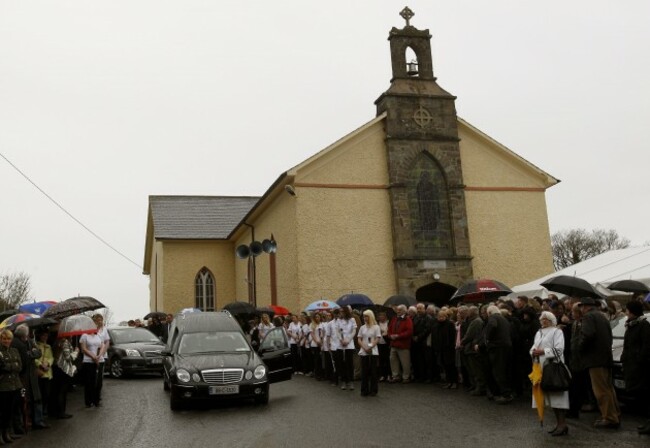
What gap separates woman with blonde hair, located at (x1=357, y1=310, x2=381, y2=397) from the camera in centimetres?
1413

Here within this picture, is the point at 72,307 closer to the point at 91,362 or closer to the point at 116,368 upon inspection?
the point at 91,362

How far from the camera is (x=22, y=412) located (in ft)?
37.5

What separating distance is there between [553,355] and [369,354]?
5324 millimetres

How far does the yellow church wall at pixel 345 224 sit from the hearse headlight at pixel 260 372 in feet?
40.7

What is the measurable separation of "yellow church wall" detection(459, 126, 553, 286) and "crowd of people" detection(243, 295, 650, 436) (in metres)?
10.5

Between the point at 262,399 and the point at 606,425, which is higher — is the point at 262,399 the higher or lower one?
the higher one

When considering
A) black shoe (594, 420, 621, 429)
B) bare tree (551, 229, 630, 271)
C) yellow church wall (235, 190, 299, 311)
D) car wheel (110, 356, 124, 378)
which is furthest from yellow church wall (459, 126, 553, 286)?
bare tree (551, 229, 630, 271)

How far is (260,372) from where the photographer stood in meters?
13.0

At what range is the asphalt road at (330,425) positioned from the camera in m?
9.27

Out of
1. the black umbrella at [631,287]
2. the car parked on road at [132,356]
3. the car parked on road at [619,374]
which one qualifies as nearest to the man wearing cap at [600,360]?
the car parked on road at [619,374]

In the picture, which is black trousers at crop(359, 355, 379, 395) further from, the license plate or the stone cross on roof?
the stone cross on roof

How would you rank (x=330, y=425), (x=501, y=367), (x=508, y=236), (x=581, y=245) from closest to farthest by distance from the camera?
(x=330, y=425)
(x=501, y=367)
(x=508, y=236)
(x=581, y=245)

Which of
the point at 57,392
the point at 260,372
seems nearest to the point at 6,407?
the point at 57,392

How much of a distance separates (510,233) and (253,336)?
12.6 metres
